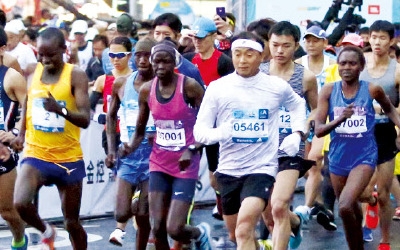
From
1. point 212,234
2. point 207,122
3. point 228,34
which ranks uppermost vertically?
point 228,34

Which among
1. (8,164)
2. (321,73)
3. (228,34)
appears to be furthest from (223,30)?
(8,164)

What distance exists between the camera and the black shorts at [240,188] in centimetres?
977

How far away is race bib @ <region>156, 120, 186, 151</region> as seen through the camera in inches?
410

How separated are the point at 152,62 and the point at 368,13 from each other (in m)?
8.69

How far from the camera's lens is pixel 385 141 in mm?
12430

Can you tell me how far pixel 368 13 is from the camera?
18625 millimetres

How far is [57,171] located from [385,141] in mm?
3520

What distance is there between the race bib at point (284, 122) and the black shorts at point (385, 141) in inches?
62.8

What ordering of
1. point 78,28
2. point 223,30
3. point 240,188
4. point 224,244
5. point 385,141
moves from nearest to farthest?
point 240,188 < point 385,141 < point 224,244 < point 223,30 < point 78,28

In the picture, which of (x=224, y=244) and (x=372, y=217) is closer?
(x=224, y=244)

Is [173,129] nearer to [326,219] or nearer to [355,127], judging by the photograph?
[355,127]

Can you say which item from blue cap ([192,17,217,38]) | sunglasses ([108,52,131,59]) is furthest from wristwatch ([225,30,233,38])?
sunglasses ([108,52,131,59])

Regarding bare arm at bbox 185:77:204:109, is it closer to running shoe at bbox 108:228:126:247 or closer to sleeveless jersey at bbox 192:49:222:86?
running shoe at bbox 108:228:126:247

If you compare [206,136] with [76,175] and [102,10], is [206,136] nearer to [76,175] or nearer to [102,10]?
[76,175]
